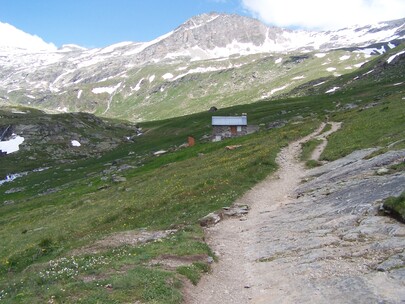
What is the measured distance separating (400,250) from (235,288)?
7.26 metres

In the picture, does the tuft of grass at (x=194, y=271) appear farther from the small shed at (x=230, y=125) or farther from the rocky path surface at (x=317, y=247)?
the small shed at (x=230, y=125)

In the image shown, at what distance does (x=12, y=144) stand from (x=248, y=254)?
161219 mm

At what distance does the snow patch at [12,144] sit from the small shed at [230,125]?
91.5 meters

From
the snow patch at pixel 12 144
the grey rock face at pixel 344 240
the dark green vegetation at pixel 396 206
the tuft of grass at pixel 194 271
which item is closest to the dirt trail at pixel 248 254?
the tuft of grass at pixel 194 271

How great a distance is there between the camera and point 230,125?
109 meters

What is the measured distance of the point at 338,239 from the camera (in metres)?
21.0

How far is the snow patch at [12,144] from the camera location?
160375mm

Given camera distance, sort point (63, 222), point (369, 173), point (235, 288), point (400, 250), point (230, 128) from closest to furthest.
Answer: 1. point (400, 250)
2. point (235, 288)
3. point (369, 173)
4. point (63, 222)
5. point (230, 128)

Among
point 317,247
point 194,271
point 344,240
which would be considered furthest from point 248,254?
point 344,240

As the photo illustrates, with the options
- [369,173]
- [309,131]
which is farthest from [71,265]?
[309,131]

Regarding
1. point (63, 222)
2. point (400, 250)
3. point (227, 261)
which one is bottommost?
point (63, 222)

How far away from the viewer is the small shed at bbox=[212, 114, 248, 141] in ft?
356

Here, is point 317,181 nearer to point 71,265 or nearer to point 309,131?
point 71,265

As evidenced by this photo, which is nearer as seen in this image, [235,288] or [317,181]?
[235,288]
